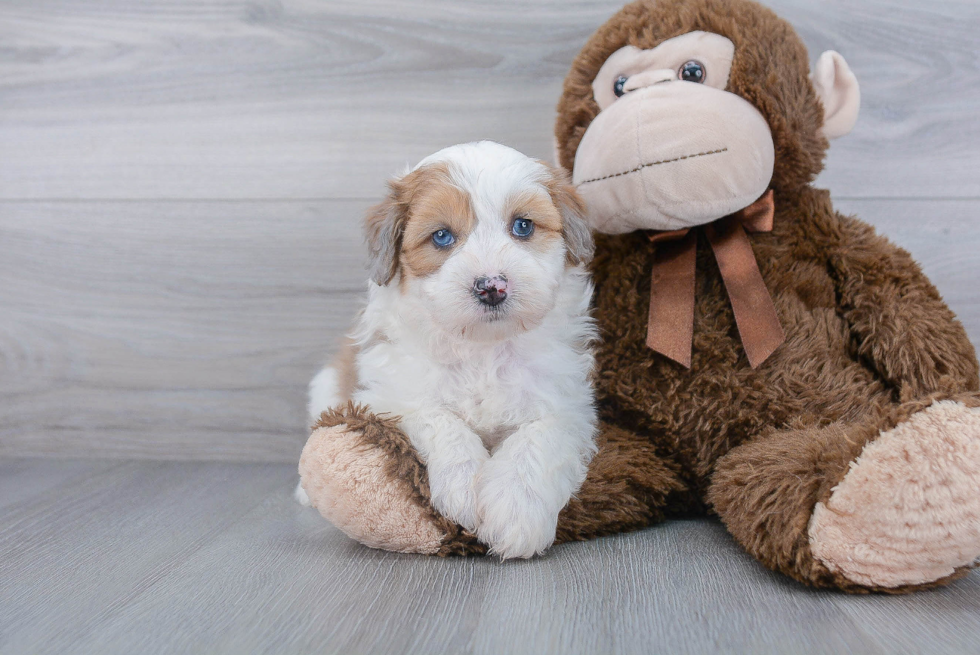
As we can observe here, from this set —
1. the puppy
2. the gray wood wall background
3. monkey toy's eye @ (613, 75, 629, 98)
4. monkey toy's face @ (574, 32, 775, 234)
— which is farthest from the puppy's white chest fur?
the gray wood wall background

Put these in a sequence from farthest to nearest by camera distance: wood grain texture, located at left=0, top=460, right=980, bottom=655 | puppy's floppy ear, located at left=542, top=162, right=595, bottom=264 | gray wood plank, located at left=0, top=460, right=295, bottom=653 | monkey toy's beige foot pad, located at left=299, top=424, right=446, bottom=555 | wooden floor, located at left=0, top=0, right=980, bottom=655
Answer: wooden floor, located at left=0, top=0, right=980, bottom=655, puppy's floppy ear, located at left=542, top=162, right=595, bottom=264, monkey toy's beige foot pad, located at left=299, top=424, right=446, bottom=555, gray wood plank, located at left=0, top=460, right=295, bottom=653, wood grain texture, located at left=0, top=460, right=980, bottom=655

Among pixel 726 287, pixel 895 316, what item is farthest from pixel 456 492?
pixel 895 316

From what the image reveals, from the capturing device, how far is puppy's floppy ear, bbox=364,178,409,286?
4.54ft

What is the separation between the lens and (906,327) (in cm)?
135

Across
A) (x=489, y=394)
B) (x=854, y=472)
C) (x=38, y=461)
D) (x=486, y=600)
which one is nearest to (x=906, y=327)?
(x=854, y=472)

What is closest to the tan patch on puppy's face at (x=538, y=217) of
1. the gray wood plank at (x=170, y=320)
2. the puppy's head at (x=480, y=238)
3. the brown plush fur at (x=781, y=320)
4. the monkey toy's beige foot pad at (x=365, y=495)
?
the puppy's head at (x=480, y=238)

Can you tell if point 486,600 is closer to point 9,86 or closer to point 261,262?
point 261,262

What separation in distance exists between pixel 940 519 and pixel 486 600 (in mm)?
643

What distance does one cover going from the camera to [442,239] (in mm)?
1338

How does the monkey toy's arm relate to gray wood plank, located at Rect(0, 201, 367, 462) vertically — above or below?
above

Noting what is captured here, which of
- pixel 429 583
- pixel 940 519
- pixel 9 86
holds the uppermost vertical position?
pixel 9 86

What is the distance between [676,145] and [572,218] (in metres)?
0.22

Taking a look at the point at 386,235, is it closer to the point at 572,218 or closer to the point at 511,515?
the point at 572,218

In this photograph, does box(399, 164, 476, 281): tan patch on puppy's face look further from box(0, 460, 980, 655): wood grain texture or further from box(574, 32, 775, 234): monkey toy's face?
box(0, 460, 980, 655): wood grain texture
